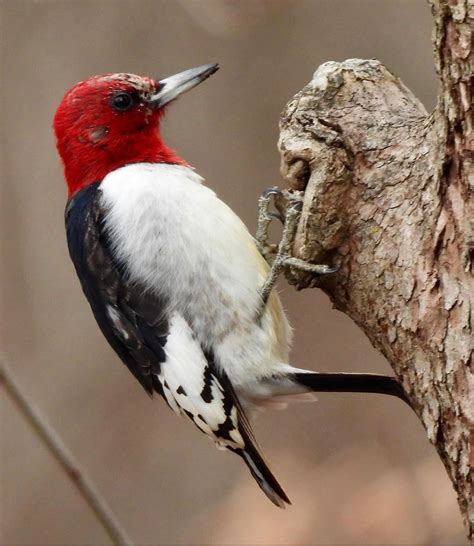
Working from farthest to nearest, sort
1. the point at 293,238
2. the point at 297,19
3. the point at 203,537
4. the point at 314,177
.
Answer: the point at 297,19 < the point at 203,537 < the point at 293,238 < the point at 314,177

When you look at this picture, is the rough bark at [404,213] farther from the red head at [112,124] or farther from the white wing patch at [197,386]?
the red head at [112,124]

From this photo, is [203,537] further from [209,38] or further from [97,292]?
[209,38]

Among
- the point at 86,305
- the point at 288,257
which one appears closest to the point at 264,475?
the point at 288,257

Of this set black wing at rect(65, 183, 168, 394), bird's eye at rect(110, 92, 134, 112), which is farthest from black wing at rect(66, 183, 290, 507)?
bird's eye at rect(110, 92, 134, 112)

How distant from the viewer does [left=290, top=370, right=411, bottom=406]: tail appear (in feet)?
9.46

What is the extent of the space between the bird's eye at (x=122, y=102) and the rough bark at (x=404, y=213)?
101 cm

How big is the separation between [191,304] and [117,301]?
0.29m

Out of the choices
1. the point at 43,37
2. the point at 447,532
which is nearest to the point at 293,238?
the point at 447,532

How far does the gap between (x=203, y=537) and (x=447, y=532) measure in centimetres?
157

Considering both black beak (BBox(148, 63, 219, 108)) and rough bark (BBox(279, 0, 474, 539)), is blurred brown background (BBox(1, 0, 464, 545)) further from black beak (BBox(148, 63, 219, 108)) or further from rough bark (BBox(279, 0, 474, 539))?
rough bark (BBox(279, 0, 474, 539))

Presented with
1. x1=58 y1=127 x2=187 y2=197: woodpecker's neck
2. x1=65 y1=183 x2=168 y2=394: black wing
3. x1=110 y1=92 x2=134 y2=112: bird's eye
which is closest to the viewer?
x1=65 y1=183 x2=168 y2=394: black wing

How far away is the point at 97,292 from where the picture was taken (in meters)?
3.23

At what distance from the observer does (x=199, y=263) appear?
3.06m

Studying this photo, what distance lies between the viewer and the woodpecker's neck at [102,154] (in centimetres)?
341
